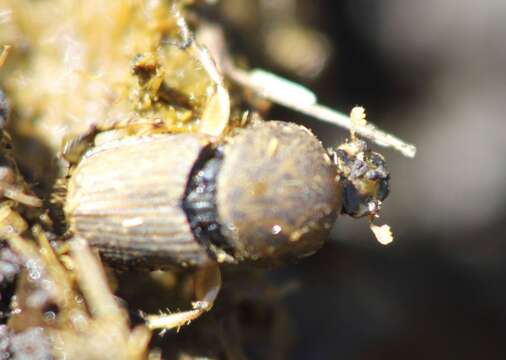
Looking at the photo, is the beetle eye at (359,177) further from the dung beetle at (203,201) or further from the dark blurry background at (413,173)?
the dark blurry background at (413,173)

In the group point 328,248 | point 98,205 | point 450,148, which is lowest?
point 328,248

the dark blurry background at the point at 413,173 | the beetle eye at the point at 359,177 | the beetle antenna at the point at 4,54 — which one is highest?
the beetle antenna at the point at 4,54

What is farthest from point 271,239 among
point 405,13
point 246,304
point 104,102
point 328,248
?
point 405,13

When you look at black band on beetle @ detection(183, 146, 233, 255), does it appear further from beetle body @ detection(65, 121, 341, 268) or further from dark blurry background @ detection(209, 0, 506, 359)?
dark blurry background @ detection(209, 0, 506, 359)

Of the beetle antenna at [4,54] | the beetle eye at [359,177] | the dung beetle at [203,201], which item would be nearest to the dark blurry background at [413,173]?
the beetle eye at [359,177]

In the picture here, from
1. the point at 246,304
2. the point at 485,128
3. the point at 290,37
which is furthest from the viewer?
the point at 485,128

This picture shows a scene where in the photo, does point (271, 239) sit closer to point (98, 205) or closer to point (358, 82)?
point (98, 205)
